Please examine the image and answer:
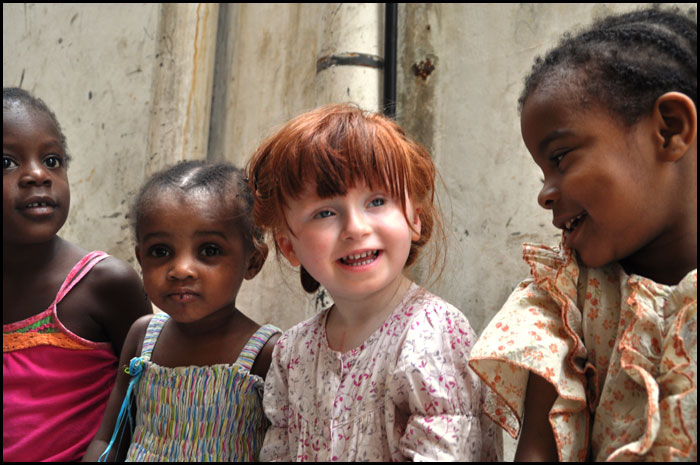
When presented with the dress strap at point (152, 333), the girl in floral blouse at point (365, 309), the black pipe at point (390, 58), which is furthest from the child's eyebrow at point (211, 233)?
the black pipe at point (390, 58)

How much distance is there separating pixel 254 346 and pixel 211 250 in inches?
9.7

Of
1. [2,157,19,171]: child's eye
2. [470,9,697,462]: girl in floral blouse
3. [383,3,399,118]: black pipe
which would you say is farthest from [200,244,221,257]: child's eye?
[383,3,399,118]: black pipe

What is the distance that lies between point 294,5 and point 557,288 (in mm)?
1968

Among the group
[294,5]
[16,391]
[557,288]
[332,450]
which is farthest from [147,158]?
[557,288]

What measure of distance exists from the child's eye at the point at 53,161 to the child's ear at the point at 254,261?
614mm

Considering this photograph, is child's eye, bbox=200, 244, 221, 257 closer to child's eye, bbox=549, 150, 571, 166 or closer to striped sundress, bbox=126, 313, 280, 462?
striped sundress, bbox=126, 313, 280, 462

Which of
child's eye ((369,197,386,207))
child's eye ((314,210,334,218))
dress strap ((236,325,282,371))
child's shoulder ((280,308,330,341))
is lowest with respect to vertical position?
dress strap ((236,325,282,371))

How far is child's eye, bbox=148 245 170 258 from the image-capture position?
1.58 metres

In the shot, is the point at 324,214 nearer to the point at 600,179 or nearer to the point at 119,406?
the point at 600,179

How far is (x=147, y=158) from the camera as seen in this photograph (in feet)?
9.18

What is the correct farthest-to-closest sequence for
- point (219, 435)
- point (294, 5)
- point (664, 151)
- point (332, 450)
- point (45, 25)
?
1. point (45, 25)
2. point (294, 5)
3. point (219, 435)
4. point (332, 450)
5. point (664, 151)

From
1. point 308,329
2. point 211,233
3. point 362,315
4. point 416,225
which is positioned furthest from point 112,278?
point 416,225

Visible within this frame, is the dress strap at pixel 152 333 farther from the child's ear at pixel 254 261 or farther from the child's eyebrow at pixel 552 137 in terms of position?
the child's eyebrow at pixel 552 137

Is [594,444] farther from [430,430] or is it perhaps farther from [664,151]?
[664,151]
